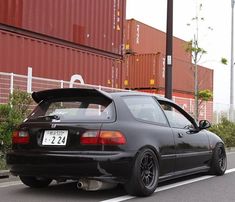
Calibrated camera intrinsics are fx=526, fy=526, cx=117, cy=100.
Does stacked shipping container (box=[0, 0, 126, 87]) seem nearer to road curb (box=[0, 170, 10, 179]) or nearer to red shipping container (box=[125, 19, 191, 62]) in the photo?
road curb (box=[0, 170, 10, 179])

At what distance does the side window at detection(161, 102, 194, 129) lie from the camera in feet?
26.1

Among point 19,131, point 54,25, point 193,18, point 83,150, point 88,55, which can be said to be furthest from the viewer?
point 193,18

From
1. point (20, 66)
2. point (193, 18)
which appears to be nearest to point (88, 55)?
point (20, 66)

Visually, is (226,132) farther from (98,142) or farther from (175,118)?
(98,142)

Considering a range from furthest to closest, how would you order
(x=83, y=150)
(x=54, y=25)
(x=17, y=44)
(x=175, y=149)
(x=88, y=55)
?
(x=88, y=55)
(x=54, y=25)
(x=17, y=44)
(x=175, y=149)
(x=83, y=150)

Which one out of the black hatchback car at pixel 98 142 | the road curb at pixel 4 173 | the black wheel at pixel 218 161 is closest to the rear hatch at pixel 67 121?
the black hatchback car at pixel 98 142

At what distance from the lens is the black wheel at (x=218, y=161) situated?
9016 mm

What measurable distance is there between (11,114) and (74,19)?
550 cm

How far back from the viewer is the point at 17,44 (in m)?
13.1

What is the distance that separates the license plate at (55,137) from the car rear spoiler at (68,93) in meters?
0.68

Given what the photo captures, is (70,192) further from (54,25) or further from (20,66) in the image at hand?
(54,25)

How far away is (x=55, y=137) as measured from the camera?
676cm

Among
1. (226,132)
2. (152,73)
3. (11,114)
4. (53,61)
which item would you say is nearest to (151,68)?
(152,73)

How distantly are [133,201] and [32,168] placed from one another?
4.48 feet
